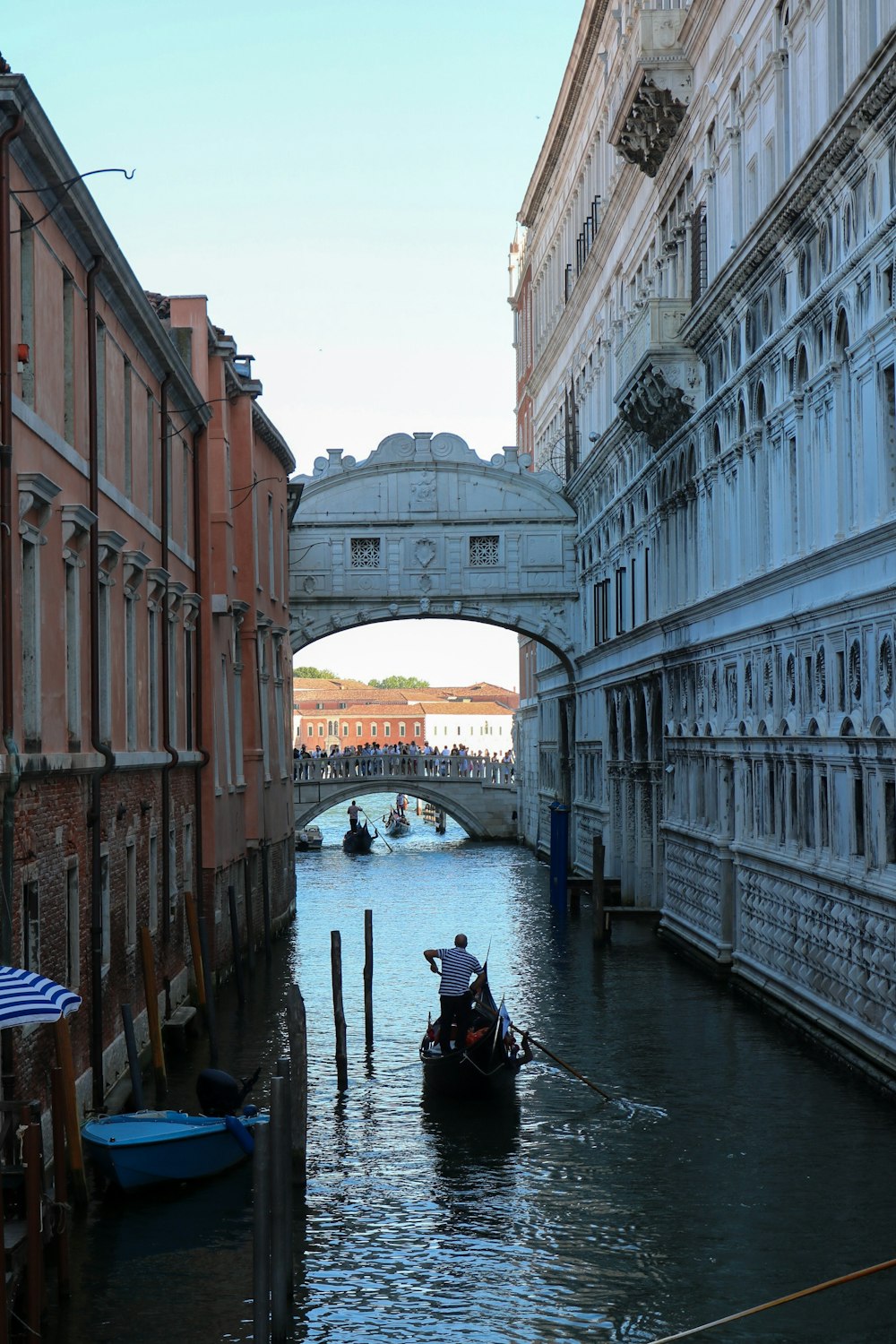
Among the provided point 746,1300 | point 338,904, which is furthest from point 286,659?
point 746,1300

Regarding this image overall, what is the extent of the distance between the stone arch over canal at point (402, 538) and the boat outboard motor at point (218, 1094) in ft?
74.4

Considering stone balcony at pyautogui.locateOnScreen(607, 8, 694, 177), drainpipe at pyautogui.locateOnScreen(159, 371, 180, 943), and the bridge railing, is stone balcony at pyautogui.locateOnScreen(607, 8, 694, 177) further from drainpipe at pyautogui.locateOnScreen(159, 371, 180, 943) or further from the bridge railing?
the bridge railing

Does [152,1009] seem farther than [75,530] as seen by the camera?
Yes

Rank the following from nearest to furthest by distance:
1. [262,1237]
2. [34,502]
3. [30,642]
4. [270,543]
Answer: [262,1237], [34,502], [30,642], [270,543]

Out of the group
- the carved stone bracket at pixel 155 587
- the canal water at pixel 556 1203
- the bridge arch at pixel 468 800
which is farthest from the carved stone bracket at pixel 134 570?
the bridge arch at pixel 468 800

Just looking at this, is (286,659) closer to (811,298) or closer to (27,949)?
(811,298)

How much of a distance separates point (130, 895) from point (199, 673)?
5.54m

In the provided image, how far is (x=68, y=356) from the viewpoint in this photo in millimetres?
13719

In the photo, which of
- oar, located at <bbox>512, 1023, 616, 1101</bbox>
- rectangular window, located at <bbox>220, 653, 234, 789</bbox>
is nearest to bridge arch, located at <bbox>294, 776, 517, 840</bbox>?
rectangular window, located at <bbox>220, 653, 234, 789</bbox>

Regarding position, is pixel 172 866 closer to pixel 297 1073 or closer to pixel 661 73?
pixel 297 1073

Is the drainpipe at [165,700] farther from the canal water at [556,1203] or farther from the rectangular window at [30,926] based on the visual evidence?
the rectangular window at [30,926]

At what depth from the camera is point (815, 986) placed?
16.8 m

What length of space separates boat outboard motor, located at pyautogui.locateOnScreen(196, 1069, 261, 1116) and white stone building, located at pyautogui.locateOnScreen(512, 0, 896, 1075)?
201 inches

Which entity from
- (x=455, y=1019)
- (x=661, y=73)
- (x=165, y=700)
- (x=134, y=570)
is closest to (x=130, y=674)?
(x=134, y=570)
